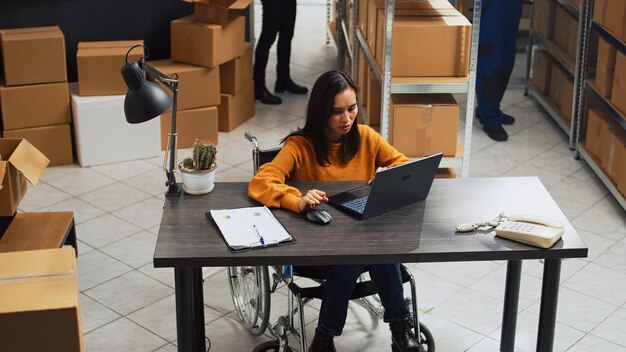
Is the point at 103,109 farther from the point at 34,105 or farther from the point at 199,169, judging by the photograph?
the point at 199,169

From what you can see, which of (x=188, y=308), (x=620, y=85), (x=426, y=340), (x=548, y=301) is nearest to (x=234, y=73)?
(x=620, y=85)

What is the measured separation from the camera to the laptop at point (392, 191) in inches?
127

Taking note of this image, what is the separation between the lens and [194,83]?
6.04 metres

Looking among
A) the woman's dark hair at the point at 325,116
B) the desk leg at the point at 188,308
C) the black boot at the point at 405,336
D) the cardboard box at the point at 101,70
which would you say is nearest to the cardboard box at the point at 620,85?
the woman's dark hair at the point at 325,116

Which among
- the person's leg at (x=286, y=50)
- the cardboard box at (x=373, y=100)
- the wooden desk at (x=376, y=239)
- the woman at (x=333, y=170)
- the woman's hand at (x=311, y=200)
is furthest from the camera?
the person's leg at (x=286, y=50)

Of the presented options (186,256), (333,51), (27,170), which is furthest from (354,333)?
(333,51)

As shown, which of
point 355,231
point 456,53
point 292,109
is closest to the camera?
point 355,231

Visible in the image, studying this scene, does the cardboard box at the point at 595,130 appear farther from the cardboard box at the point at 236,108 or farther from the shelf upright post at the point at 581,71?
the cardboard box at the point at 236,108

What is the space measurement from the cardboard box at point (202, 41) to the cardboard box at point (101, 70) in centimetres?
38

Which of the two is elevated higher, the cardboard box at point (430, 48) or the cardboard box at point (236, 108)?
the cardboard box at point (430, 48)

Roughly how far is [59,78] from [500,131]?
9.59 ft

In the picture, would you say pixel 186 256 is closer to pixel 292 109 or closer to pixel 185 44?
pixel 185 44

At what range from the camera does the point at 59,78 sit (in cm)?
567

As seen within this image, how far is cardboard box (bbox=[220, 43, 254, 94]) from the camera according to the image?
20.7 ft
